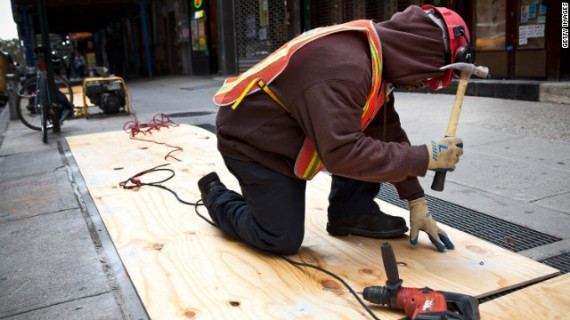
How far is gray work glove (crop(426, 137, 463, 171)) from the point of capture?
82.4 inches

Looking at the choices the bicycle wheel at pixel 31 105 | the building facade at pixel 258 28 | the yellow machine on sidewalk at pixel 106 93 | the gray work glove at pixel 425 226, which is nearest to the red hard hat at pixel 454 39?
the gray work glove at pixel 425 226

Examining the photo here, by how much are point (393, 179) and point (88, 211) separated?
6.53ft

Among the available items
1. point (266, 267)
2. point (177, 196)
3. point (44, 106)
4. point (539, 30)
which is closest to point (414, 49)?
point (266, 267)

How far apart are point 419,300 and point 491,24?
718cm

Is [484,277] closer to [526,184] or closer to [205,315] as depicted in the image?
[205,315]

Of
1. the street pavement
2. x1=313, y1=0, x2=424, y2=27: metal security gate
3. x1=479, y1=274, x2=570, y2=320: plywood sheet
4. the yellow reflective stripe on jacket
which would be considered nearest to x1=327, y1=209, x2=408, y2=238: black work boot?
the yellow reflective stripe on jacket

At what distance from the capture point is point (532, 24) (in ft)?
24.6

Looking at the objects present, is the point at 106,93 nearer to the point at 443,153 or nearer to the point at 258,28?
the point at 443,153

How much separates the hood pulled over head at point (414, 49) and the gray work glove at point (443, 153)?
0.87 feet

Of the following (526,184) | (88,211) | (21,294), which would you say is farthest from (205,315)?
(526,184)

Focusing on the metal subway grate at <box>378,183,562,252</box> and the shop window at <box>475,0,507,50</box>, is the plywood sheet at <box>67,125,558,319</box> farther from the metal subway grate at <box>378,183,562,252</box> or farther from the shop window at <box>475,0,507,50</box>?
the shop window at <box>475,0,507,50</box>

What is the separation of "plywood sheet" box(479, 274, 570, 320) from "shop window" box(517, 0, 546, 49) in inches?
240

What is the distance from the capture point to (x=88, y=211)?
3312 mm

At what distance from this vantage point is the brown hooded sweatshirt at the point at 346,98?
80.1 inches
